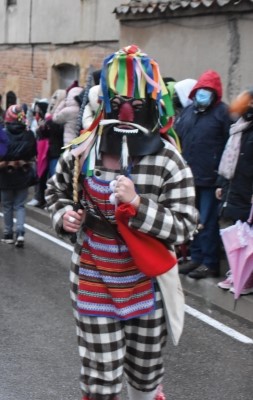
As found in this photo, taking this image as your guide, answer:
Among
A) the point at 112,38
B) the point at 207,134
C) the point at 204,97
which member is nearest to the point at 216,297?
the point at 207,134

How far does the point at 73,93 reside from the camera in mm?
8477

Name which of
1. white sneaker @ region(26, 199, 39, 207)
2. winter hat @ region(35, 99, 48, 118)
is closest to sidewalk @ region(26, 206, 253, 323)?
white sneaker @ region(26, 199, 39, 207)

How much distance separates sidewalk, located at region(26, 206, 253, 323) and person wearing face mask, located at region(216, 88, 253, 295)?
0.09 m

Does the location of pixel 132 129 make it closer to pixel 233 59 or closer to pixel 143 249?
pixel 143 249

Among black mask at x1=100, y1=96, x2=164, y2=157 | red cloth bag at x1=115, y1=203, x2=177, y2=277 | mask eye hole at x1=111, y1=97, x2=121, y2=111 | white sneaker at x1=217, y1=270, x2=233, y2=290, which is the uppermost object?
mask eye hole at x1=111, y1=97, x2=121, y2=111

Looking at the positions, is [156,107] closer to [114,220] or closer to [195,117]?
[114,220]

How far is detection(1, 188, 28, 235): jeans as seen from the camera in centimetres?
784

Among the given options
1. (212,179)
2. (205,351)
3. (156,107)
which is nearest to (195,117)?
(212,179)

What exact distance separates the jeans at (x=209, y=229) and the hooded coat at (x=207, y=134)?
0.15 meters

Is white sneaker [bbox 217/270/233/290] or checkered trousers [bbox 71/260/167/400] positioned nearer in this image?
checkered trousers [bbox 71/260/167/400]

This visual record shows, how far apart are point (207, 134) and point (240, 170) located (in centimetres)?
64

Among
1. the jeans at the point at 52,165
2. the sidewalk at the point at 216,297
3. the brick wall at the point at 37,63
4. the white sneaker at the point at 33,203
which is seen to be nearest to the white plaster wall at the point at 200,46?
the brick wall at the point at 37,63

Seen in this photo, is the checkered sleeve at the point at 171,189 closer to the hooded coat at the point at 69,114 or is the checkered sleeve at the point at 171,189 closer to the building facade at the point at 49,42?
the hooded coat at the point at 69,114

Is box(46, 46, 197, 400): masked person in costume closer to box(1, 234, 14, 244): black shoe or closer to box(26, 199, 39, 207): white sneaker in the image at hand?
box(1, 234, 14, 244): black shoe
